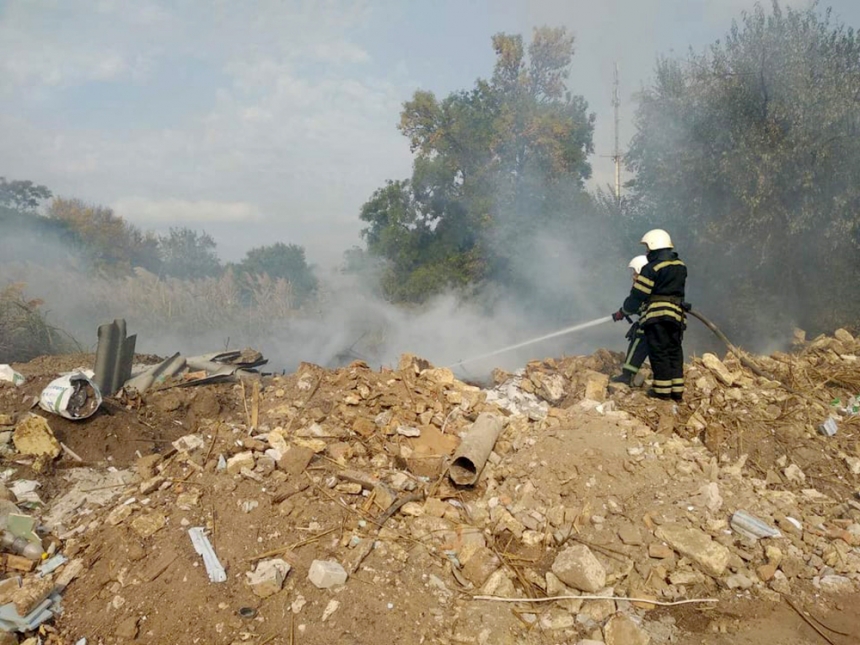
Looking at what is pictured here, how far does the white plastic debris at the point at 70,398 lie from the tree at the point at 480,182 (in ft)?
37.0

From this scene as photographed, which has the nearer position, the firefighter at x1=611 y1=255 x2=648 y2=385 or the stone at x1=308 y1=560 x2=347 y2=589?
the stone at x1=308 y1=560 x2=347 y2=589

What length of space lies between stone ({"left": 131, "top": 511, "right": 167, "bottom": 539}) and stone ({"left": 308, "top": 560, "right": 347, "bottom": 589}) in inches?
42.7

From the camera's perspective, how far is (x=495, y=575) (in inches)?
135

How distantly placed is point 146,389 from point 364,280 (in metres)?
12.2

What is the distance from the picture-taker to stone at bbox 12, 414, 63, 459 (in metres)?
4.50

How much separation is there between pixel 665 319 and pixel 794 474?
1840 mm

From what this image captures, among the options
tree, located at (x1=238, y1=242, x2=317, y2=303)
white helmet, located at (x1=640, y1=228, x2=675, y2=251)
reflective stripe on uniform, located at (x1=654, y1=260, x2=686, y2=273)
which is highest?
white helmet, located at (x1=640, y1=228, x2=675, y2=251)

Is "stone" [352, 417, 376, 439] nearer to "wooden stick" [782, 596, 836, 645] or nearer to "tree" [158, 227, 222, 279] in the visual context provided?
"wooden stick" [782, 596, 836, 645]

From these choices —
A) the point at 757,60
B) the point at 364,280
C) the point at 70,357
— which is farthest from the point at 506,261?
the point at 70,357

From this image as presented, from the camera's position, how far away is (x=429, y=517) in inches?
157

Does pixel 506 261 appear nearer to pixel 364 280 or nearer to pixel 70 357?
pixel 364 280

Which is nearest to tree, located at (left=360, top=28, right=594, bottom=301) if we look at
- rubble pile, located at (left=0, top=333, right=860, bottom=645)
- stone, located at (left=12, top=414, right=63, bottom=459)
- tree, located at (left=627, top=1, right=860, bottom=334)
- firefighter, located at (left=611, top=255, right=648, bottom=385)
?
tree, located at (left=627, top=1, right=860, bottom=334)

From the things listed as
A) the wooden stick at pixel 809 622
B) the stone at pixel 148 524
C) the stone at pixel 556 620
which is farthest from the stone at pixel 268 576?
the wooden stick at pixel 809 622

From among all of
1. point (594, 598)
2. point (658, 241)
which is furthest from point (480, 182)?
point (594, 598)
